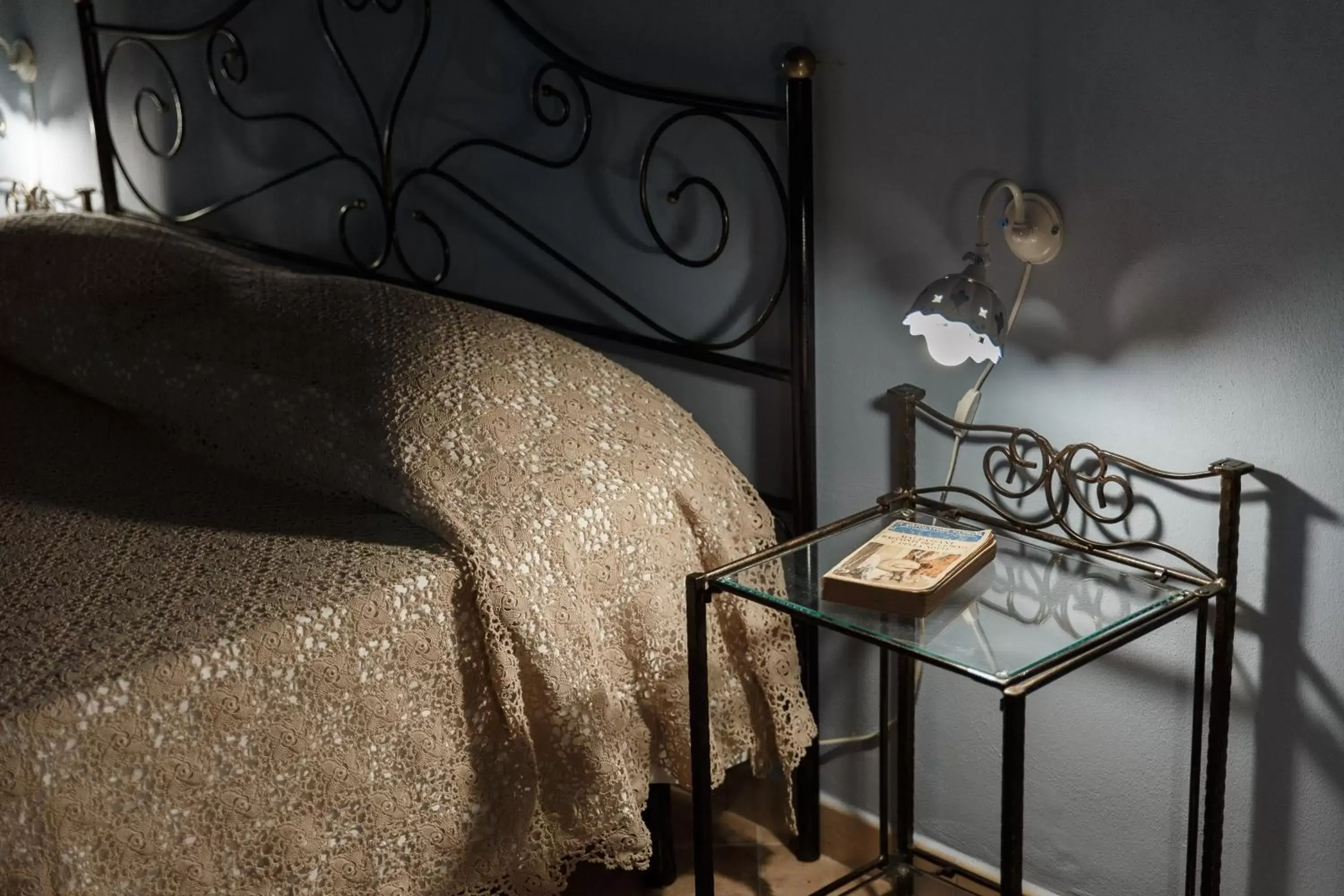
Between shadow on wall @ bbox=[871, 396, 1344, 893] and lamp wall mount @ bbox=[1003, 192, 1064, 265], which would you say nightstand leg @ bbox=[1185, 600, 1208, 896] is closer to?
shadow on wall @ bbox=[871, 396, 1344, 893]

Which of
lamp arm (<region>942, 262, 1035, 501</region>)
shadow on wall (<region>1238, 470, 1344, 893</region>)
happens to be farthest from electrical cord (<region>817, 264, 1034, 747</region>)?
shadow on wall (<region>1238, 470, 1344, 893</region>)

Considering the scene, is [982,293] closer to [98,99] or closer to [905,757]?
[905,757]

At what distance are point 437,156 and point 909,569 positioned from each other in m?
1.28

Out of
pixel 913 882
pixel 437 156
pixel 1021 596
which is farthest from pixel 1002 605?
pixel 437 156

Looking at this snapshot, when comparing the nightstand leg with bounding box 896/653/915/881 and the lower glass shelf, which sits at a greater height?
the nightstand leg with bounding box 896/653/915/881

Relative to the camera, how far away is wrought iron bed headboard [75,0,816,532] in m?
1.86

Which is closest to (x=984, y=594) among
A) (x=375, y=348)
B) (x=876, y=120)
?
(x=876, y=120)

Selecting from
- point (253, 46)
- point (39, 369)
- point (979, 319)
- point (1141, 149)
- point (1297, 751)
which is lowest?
point (1297, 751)

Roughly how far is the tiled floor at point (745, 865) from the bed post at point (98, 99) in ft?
6.22

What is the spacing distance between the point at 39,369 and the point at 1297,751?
1.87 m

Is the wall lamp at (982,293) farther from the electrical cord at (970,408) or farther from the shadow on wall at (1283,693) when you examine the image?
the shadow on wall at (1283,693)

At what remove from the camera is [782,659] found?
184cm

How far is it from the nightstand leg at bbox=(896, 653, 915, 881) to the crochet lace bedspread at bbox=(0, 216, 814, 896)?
167 mm

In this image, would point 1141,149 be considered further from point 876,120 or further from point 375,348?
point 375,348
